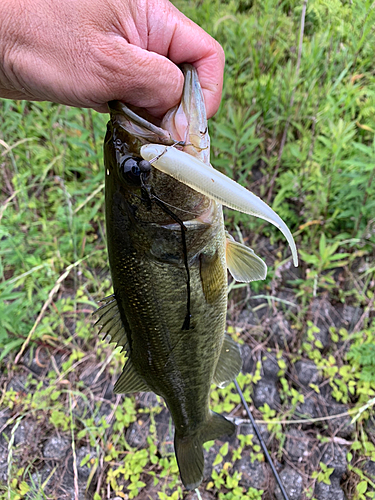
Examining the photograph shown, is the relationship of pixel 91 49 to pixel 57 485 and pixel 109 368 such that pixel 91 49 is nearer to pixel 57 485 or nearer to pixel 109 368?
pixel 109 368

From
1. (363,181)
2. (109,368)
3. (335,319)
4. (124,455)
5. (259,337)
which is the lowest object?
(124,455)

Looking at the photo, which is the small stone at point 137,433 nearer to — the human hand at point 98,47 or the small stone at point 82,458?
the small stone at point 82,458

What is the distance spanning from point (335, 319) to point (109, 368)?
197 centimetres

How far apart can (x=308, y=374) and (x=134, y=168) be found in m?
2.19

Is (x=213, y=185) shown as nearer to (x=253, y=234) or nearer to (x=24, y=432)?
(x=253, y=234)

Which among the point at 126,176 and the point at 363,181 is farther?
the point at 363,181

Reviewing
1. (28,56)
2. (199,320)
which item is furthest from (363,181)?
(28,56)

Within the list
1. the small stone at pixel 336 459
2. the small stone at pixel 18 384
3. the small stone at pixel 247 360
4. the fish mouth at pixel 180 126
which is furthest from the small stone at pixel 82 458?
the fish mouth at pixel 180 126

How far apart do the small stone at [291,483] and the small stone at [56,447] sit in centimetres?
160

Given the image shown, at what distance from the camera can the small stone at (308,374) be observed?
2.57m

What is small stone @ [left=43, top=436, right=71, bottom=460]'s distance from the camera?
2.49 m

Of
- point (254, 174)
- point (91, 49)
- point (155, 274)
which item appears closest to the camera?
point (91, 49)

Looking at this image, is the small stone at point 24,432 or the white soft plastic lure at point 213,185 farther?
the small stone at point 24,432

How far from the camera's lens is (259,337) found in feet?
9.13
